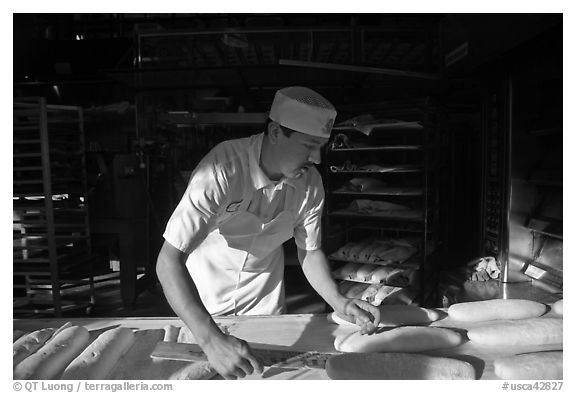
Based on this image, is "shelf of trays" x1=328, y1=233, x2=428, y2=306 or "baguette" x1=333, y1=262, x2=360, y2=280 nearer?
"shelf of trays" x1=328, y1=233, x2=428, y2=306

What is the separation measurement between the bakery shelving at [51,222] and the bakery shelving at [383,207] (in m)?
2.37

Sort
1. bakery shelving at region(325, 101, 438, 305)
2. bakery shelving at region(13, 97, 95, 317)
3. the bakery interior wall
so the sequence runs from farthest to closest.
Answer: bakery shelving at region(13, 97, 95, 317), bakery shelving at region(325, 101, 438, 305), the bakery interior wall

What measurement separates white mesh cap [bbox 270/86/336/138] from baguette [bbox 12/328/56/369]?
3.76 ft

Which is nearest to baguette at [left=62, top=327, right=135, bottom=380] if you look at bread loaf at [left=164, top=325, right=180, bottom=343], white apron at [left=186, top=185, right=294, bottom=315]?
bread loaf at [left=164, top=325, right=180, bottom=343]

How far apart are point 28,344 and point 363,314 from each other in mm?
1171

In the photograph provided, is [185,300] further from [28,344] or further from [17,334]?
[17,334]

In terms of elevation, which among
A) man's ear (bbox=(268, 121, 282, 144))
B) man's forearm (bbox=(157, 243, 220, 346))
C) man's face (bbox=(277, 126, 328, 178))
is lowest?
man's forearm (bbox=(157, 243, 220, 346))

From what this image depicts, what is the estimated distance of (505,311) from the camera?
5.38ft

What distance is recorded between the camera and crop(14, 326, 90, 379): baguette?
4.14 ft

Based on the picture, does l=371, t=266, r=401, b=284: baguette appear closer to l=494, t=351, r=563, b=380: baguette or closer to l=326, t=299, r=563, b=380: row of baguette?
l=326, t=299, r=563, b=380: row of baguette

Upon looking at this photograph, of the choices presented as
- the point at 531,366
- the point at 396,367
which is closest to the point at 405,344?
the point at 396,367

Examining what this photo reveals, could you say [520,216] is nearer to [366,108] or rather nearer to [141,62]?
[366,108]

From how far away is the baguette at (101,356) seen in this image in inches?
50.1

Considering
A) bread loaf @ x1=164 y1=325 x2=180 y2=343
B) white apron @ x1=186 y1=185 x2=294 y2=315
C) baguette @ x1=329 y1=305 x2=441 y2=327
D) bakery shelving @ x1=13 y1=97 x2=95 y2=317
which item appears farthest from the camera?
bakery shelving @ x1=13 y1=97 x2=95 y2=317
